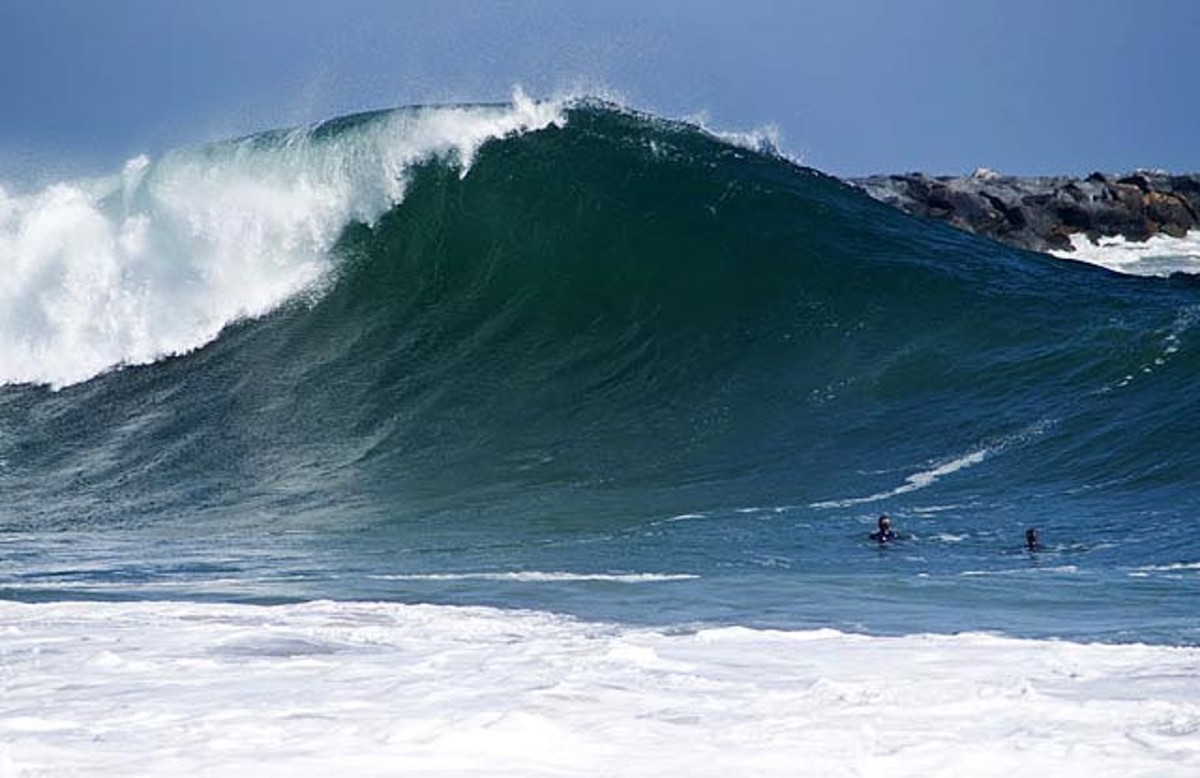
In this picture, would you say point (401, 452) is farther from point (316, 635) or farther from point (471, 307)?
point (316, 635)

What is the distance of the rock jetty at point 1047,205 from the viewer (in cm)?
4069

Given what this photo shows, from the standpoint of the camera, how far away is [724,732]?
13.7 feet

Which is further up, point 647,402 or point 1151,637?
point 647,402

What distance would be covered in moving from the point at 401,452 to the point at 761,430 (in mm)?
2950

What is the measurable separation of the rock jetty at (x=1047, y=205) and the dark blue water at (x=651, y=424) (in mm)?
21892

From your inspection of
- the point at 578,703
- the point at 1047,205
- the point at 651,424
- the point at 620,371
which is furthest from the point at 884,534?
the point at 1047,205

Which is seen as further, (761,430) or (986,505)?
(761,430)

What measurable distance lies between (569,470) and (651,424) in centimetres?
132

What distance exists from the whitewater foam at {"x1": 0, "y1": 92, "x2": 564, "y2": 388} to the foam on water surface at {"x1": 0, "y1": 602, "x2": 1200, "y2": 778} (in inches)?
484

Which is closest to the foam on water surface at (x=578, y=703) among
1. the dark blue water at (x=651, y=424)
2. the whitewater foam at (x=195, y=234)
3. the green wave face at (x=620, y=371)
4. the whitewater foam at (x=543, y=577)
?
the dark blue water at (x=651, y=424)

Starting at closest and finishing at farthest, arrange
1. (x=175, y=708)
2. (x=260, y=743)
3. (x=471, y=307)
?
(x=260, y=743), (x=175, y=708), (x=471, y=307)

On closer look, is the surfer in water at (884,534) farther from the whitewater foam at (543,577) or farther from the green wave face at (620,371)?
the whitewater foam at (543,577)

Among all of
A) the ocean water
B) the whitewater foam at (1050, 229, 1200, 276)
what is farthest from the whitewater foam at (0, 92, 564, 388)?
the whitewater foam at (1050, 229, 1200, 276)

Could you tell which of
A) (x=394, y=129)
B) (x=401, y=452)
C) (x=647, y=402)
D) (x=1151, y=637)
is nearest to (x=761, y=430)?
(x=647, y=402)
